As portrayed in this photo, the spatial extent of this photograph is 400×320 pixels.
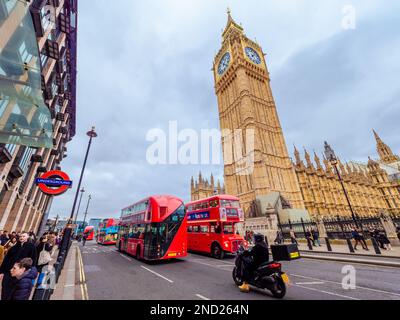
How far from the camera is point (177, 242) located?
39.2 ft

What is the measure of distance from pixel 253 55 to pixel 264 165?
36.1 meters

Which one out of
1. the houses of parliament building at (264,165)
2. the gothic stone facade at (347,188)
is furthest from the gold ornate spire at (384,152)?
the houses of parliament building at (264,165)

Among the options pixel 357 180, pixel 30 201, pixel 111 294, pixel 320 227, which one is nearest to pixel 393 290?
pixel 111 294

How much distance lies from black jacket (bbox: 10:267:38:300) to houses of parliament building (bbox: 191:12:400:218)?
31183 mm

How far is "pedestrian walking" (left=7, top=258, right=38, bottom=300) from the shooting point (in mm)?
3322

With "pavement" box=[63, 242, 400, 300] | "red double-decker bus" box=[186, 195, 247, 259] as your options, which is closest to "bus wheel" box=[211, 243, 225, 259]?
"red double-decker bus" box=[186, 195, 247, 259]

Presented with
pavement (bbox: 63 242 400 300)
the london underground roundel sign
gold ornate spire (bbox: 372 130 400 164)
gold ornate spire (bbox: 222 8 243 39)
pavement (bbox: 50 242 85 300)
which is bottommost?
pavement (bbox: 63 242 400 300)

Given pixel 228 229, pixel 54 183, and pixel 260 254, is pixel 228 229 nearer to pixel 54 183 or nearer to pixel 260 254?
pixel 260 254

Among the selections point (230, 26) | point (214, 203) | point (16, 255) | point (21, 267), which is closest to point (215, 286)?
point (21, 267)

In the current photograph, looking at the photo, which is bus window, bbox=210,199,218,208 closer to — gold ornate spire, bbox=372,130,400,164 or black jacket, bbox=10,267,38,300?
black jacket, bbox=10,267,38,300

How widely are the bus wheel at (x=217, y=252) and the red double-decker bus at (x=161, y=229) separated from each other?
2995 mm

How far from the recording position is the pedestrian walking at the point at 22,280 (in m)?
3.32

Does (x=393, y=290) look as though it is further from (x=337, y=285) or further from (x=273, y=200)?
(x=273, y=200)
